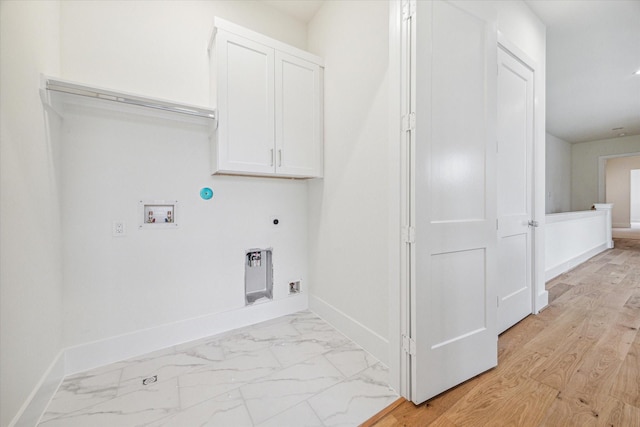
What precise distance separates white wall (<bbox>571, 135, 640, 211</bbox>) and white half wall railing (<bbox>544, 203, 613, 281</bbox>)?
96.8 inches

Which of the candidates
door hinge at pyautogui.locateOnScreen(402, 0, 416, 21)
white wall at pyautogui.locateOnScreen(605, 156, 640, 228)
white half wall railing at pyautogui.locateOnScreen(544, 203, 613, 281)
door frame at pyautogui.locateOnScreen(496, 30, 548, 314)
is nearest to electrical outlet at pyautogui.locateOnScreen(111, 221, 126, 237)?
door hinge at pyautogui.locateOnScreen(402, 0, 416, 21)

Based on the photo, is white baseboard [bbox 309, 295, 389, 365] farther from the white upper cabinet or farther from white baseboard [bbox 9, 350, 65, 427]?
white baseboard [bbox 9, 350, 65, 427]

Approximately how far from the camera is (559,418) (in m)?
1.32

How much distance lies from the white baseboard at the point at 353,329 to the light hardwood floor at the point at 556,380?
0.39 m

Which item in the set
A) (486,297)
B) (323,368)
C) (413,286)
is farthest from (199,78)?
(486,297)

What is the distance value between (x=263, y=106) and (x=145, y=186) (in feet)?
3.63

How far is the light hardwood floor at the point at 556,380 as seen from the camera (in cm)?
133

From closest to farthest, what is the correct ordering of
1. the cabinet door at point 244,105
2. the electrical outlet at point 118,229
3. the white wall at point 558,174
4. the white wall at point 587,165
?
the electrical outlet at point 118,229 < the cabinet door at point 244,105 < the white wall at point 558,174 < the white wall at point 587,165

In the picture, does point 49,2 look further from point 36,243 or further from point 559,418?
point 559,418

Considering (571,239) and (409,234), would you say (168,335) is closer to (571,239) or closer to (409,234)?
(409,234)

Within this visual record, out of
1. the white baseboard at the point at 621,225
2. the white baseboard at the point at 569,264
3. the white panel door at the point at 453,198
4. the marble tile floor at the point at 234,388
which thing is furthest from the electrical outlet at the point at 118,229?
the white baseboard at the point at 621,225

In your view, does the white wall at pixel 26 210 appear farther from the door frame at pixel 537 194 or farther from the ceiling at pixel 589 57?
the door frame at pixel 537 194

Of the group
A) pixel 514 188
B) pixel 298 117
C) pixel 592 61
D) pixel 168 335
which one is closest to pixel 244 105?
pixel 298 117

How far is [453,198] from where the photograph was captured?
157 cm
